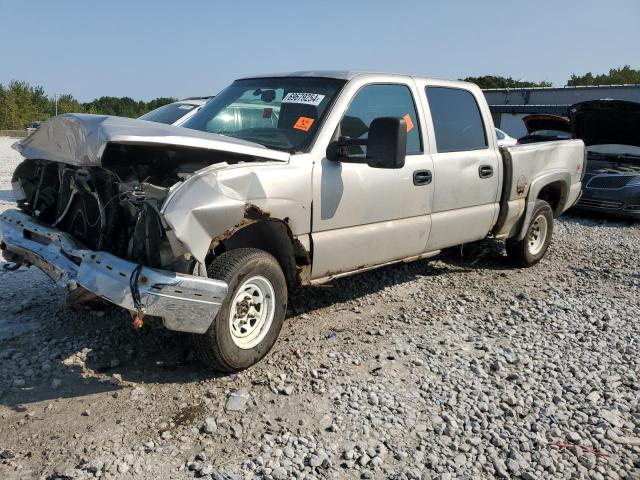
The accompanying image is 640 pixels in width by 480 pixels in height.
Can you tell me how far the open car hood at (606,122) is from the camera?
9.23 meters

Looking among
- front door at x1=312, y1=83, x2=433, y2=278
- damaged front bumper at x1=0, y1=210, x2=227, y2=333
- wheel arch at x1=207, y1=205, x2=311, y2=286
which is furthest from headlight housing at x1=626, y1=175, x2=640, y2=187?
damaged front bumper at x1=0, y1=210, x2=227, y2=333

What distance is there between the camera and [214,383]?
352 cm

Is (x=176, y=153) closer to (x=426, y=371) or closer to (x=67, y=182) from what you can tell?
(x=67, y=182)

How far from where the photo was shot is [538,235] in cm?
680

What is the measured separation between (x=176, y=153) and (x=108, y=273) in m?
0.90

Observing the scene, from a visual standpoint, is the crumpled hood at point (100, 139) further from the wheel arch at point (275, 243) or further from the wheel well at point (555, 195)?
the wheel well at point (555, 195)

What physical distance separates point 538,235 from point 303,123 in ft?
13.0

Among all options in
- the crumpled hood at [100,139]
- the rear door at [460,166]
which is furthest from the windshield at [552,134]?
the crumpled hood at [100,139]

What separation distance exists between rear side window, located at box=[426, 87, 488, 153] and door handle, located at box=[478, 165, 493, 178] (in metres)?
0.21

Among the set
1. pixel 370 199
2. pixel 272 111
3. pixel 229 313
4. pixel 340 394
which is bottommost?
pixel 340 394

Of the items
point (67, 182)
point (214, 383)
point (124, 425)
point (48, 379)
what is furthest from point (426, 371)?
point (67, 182)

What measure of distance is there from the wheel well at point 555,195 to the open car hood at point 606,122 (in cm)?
311

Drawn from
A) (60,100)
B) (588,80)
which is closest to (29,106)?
(60,100)

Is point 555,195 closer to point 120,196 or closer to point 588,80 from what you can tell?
point 120,196
